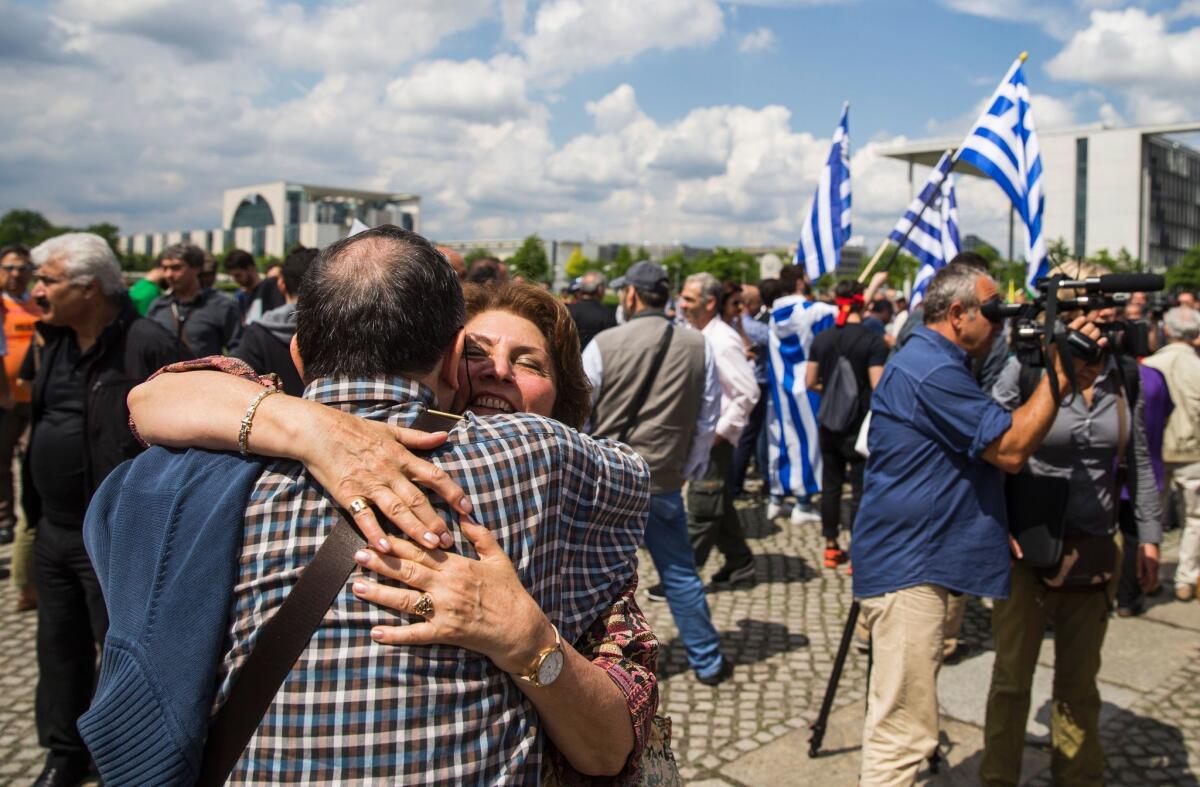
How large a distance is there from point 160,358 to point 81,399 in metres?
0.38

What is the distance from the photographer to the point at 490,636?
4.12ft

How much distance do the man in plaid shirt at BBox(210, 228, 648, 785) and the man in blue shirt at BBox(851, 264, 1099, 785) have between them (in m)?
1.94

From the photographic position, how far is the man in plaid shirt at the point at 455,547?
1220 millimetres

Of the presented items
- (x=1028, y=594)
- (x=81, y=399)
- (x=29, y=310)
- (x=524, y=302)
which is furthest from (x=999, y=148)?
(x=29, y=310)

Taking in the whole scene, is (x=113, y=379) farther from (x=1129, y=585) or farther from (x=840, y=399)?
(x=1129, y=585)

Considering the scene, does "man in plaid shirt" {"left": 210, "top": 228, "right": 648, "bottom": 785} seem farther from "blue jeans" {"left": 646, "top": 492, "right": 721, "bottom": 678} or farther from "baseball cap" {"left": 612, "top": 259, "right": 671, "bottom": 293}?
"baseball cap" {"left": 612, "top": 259, "right": 671, "bottom": 293}

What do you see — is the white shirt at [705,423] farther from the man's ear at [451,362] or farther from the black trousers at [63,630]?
the man's ear at [451,362]

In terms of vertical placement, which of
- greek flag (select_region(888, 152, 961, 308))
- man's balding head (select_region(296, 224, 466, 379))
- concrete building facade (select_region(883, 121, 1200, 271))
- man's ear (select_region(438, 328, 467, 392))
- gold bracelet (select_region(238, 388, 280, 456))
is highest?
concrete building facade (select_region(883, 121, 1200, 271))

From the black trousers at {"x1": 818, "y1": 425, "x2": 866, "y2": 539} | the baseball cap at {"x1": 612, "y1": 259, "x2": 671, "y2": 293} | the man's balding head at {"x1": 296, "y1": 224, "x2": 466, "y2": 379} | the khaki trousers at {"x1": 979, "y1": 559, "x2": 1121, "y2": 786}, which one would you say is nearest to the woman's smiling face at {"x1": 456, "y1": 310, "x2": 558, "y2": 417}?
the man's balding head at {"x1": 296, "y1": 224, "x2": 466, "y2": 379}

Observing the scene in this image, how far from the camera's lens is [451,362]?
57.6 inches

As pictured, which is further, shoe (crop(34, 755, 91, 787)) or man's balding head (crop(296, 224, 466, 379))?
shoe (crop(34, 755, 91, 787))

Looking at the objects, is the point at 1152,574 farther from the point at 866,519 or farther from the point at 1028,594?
the point at 866,519

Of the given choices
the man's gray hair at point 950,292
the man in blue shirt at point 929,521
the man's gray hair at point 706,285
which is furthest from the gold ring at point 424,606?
the man's gray hair at point 706,285

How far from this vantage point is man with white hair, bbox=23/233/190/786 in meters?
3.65
